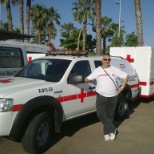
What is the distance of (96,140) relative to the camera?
5.98m

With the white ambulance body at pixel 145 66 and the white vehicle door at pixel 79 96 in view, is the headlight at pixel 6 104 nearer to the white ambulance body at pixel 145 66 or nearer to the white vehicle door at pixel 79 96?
the white vehicle door at pixel 79 96

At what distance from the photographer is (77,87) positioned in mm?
6051

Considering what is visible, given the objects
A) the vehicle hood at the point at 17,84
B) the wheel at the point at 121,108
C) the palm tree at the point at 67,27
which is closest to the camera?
the vehicle hood at the point at 17,84

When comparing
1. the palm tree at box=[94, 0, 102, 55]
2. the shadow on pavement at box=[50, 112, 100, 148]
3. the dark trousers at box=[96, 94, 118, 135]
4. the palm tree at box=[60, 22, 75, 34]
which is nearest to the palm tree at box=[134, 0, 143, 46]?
the palm tree at box=[94, 0, 102, 55]

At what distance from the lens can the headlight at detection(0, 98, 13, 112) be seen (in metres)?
4.52

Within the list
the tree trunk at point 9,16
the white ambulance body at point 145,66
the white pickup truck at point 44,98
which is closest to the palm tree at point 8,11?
the tree trunk at point 9,16

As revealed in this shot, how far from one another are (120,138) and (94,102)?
3.35 feet

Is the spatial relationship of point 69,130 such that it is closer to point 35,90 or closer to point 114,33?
point 35,90

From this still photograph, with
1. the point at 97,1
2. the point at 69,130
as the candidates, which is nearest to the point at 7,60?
the point at 69,130

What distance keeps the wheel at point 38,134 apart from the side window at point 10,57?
11.5ft

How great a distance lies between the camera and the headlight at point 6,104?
4516mm

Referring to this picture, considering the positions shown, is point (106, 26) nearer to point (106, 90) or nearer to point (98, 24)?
Result: point (98, 24)

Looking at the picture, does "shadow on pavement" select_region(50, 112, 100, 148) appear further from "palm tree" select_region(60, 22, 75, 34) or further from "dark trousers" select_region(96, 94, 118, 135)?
"palm tree" select_region(60, 22, 75, 34)

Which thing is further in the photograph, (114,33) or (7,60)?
(114,33)
